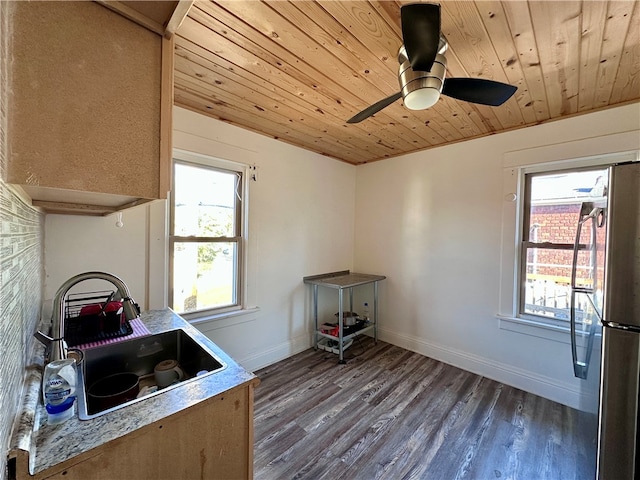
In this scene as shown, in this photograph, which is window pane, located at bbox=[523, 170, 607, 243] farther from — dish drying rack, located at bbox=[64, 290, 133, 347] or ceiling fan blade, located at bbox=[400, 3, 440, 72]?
dish drying rack, located at bbox=[64, 290, 133, 347]

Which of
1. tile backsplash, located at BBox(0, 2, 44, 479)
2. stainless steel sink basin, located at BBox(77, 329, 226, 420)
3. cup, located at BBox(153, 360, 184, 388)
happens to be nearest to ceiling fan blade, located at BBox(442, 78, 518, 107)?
tile backsplash, located at BBox(0, 2, 44, 479)

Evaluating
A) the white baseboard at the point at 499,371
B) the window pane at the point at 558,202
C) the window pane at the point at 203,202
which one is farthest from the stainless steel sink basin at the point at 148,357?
the window pane at the point at 558,202

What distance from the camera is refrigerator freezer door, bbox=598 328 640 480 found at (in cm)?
103

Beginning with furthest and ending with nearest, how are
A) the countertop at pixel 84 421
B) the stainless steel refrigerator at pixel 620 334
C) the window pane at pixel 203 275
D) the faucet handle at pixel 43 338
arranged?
1. the window pane at pixel 203 275
2. the stainless steel refrigerator at pixel 620 334
3. the faucet handle at pixel 43 338
4. the countertop at pixel 84 421

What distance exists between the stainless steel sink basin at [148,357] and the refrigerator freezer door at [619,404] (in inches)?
61.6

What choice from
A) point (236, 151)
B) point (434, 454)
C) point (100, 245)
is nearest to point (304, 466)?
point (434, 454)

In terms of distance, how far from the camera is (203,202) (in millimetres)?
2344

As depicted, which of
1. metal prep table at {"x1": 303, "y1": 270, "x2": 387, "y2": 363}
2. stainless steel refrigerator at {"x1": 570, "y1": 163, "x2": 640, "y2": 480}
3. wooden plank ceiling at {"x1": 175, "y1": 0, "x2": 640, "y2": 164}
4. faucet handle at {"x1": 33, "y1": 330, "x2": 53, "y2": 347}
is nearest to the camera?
faucet handle at {"x1": 33, "y1": 330, "x2": 53, "y2": 347}

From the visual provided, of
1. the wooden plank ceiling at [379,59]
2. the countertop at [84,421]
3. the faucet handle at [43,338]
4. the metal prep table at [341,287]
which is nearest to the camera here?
the countertop at [84,421]

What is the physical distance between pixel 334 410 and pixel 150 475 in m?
1.53

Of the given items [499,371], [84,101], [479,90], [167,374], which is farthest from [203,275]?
[499,371]

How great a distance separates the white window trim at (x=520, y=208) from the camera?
210 centimetres

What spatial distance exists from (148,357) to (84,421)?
27.4 inches

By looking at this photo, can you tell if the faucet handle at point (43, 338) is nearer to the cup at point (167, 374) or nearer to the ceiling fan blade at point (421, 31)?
the cup at point (167, 374)
